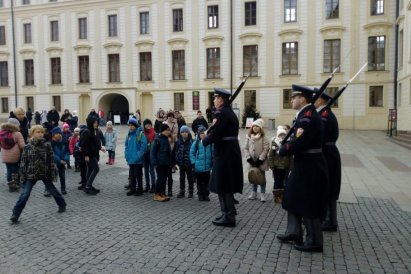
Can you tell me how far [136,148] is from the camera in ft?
27.7

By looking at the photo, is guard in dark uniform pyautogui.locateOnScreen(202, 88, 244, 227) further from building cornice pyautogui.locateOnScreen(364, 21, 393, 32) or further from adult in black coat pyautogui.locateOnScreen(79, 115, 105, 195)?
building cornice pyautogui.locateOnScreen(364, 21, 393, 32)

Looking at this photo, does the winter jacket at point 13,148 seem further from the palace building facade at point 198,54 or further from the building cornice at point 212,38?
the building cornice at point 212,38

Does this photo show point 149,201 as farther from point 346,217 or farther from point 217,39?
point 217,39

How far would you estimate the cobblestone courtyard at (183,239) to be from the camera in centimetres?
446

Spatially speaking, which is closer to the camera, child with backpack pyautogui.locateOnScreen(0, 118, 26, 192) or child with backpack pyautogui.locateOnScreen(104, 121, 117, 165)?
child with backpack pyautogui.locateOnScreen(0, 118, 26, 192)

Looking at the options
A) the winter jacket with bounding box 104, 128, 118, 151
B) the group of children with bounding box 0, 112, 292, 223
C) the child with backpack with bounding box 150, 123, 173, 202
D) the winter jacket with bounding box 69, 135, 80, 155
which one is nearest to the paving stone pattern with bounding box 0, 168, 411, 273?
the child with backpack with bounding box 150, 123, 173, 202

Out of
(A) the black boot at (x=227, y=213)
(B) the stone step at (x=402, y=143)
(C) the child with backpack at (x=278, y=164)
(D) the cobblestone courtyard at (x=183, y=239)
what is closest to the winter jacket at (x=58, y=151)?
(D) the cobblestone courtyard at (x=183, y=239)

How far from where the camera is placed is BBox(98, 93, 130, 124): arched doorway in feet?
120

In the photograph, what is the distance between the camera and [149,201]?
7.83 metres

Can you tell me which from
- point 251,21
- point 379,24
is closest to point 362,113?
point 379,24

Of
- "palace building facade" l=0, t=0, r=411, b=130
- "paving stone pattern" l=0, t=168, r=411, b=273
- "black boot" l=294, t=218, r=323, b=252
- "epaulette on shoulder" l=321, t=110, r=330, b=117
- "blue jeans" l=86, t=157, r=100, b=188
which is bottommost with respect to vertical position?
"paving stone pattern" l=0, t=168, r=411, b=273

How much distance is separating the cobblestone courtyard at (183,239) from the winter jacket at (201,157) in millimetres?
705

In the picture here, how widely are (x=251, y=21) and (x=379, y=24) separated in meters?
9.61

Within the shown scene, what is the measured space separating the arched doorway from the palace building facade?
139mm
